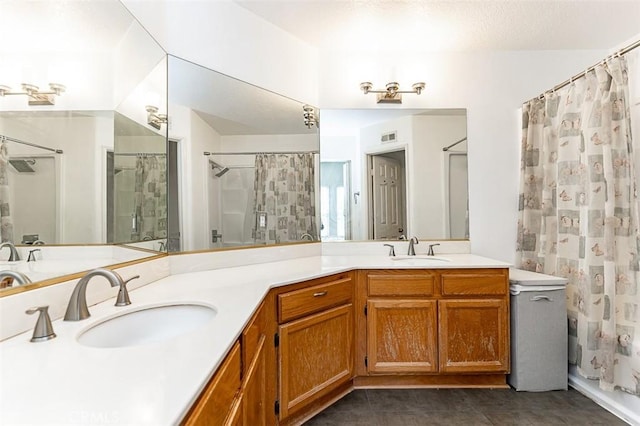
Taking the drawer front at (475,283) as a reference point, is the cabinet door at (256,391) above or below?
below

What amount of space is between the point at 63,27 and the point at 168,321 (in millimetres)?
1118

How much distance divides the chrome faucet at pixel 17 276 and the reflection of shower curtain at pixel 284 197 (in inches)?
51.7

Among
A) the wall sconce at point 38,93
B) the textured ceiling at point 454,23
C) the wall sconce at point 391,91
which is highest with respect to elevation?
the textured ceiling at point 454,23

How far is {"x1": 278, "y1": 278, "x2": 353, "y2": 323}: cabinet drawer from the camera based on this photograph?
158 centimetres

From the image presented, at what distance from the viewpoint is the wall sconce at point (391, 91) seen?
2.53 metres

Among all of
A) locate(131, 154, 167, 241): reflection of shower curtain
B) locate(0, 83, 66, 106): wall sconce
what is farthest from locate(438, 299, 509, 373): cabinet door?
locate(0, 83, 66, 106): wall sconce

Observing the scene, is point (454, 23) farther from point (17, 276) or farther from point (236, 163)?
point (17, 276)

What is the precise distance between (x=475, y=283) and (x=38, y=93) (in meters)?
2.34

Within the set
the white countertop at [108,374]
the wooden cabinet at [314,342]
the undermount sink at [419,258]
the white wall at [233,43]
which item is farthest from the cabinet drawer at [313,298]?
the white wall at [233,43]

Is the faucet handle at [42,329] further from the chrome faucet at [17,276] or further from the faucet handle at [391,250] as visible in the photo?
the faucet handle at [391,250]

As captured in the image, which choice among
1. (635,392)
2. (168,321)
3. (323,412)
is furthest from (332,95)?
(635,392)

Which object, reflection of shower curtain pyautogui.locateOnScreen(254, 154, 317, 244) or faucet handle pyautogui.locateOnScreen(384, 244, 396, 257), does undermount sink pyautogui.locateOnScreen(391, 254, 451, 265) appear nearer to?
faucet handle pyautogui.locateOnScreen(384, 244, 396, 257)

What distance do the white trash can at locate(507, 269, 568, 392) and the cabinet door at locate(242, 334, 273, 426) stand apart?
5.55 feet

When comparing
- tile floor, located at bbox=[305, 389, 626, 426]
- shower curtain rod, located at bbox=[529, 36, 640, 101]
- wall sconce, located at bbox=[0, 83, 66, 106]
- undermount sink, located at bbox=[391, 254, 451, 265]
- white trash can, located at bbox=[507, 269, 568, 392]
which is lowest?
tile floor, located at bbox=[305, 389, 626, 426]
